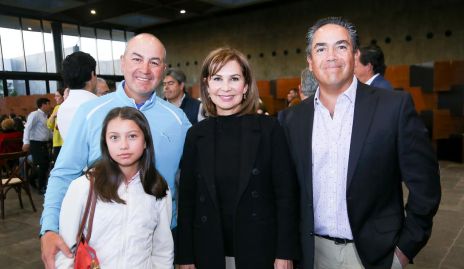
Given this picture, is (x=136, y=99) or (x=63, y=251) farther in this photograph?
(x=136, y=99)

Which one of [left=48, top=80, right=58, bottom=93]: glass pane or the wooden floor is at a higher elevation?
[left=48, top=80, right=58, bottom=93]: glass pane

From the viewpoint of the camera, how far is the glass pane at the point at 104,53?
1567cm

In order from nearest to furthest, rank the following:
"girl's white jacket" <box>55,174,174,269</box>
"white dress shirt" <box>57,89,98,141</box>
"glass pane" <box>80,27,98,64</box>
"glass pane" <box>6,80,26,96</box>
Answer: "girl's white jacket" <box>55,174,174,269</box> < "white dress shirt" <box>57,89,98,141</box> < "glass pane" <box>6,80,26,96</box> < "glass pane" <box>80,27,98,64</box>

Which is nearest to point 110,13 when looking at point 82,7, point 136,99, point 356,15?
point 82,7

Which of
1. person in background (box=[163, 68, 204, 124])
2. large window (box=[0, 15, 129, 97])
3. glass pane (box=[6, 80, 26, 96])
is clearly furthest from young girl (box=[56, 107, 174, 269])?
glass pane (box=[6, 80, 26, 96])

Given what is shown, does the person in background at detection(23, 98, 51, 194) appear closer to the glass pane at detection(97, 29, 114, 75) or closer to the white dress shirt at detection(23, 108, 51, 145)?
the white dress shirt at detection(23, 108, 51, 145)

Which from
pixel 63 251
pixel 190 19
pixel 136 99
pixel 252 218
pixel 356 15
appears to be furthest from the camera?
pixel 190 19

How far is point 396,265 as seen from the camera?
53.8 inches

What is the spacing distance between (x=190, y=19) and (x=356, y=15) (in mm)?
7107

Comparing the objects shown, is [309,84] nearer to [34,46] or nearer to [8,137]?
[8,137]

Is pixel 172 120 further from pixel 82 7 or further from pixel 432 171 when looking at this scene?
pixel 82 7

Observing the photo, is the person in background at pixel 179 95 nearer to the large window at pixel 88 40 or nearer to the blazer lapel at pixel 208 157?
the blazer lapel at pixel 208 157

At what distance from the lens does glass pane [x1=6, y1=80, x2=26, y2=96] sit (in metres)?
13.4

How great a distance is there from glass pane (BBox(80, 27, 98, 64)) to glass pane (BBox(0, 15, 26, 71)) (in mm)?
2468
